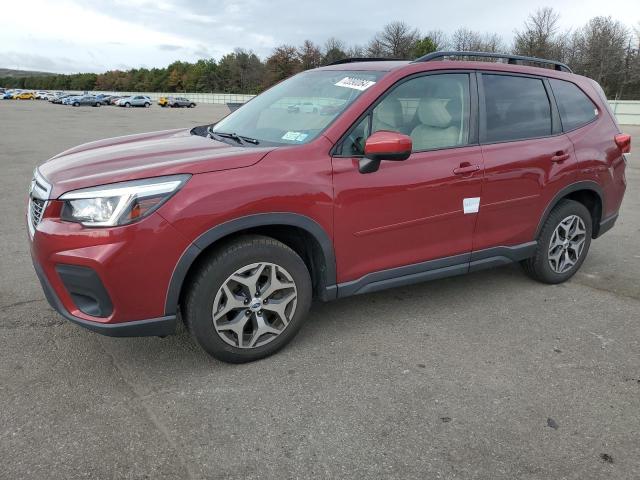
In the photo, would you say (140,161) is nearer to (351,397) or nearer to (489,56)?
(351,397)

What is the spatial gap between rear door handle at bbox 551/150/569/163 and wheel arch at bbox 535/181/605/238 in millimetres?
239

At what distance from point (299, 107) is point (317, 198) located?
0.88m

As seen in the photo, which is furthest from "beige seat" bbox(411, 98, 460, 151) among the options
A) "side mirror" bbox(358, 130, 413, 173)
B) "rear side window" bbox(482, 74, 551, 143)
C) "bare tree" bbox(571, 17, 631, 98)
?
"bare tree" bbox(571, 17, 631, 98)

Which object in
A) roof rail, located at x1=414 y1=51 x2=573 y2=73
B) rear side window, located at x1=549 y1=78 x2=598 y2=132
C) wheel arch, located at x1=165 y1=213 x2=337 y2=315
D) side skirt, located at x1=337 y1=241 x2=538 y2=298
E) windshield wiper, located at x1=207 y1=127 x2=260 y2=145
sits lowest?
side skirt, located at x1=337 y1=241 x2=538 y2=298

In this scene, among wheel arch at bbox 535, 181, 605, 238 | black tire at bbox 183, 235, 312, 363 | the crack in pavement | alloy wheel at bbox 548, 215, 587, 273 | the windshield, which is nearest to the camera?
the crack in pavement

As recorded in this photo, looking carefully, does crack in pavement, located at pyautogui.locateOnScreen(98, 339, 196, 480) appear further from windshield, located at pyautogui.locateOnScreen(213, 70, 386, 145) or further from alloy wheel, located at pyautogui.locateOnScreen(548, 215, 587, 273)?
alloy wheel, located at pyautogui.locateOnScreen(548, 215, 587, 273)

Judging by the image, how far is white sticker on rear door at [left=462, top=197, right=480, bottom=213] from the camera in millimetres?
3617

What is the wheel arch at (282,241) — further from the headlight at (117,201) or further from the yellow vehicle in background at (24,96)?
the yellow vehicle in background at (24,96)

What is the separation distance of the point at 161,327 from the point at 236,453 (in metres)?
0.80

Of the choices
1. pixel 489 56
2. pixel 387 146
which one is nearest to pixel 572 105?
pixel 489 56

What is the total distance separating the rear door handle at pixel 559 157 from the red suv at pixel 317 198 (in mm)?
16

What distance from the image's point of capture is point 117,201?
8.50 feet

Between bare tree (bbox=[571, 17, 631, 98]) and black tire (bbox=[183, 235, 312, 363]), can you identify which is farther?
bare tree (bbox=[571, 17, 631, 98])

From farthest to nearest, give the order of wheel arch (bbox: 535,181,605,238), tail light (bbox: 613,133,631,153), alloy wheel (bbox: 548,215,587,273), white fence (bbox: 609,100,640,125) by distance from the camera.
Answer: white fence (bbox: 609,100,640,125), tail light (bbox: 613,133,631,153), alloy wheel (bbox: 548,215,587,273), wheel arch (bbox: 535,181,605,238)
